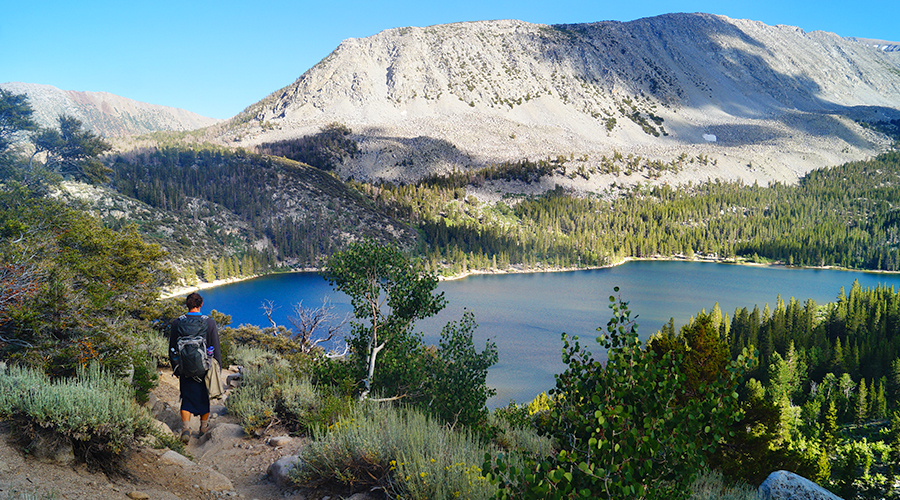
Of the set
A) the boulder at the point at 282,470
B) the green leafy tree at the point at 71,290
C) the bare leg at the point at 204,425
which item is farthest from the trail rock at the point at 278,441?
the green leafy tree at the point at 71,290

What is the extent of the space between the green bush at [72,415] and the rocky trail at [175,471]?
7.2 inches

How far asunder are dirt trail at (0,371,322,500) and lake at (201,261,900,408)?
2674 cm

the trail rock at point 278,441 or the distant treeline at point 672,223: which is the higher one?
the distant treeline at point 672,223

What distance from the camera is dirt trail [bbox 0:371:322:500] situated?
4543 millimetres

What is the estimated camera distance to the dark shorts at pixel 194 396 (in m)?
7.55

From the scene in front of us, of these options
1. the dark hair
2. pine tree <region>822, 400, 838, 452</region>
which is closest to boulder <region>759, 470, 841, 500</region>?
the dark hair

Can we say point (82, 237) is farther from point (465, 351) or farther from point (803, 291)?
point (803, 291)

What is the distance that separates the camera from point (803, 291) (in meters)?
84.1

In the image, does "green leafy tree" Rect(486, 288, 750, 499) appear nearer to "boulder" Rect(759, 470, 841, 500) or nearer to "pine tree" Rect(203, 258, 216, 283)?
"boulder" Rect(759, 470, 841, 500)

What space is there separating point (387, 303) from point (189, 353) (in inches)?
168

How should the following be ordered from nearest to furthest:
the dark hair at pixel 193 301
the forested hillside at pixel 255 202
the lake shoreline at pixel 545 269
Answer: the dark hair at pixel 193 301
the lake shoreline at pixel 545 269
the forested hillside at pixel 255 202

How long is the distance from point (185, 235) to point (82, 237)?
85310 millimetres

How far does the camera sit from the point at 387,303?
416 inches

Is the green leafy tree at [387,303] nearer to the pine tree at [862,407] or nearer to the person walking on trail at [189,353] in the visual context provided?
the person walking on trail at [189,353]
